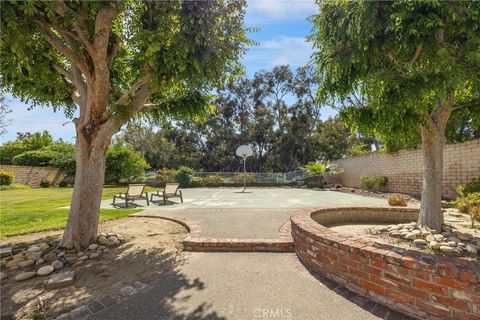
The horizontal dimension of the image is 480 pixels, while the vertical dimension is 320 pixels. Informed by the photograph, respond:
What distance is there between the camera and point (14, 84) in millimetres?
4914

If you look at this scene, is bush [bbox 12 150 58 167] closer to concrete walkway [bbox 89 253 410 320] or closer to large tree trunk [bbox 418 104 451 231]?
concrete walkway [bbox 89 253 410 320]

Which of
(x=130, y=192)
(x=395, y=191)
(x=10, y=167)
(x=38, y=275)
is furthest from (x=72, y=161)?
(x=395, y=191)

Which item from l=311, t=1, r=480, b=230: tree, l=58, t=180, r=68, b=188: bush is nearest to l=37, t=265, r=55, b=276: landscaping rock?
l=311, t=1, r=480, b=230: tree

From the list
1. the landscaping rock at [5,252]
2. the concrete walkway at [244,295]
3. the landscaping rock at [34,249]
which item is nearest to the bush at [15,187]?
the landscaping rock at [5,252]

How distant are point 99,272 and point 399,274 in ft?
12.3

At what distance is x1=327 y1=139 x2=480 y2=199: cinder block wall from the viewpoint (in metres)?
8.96

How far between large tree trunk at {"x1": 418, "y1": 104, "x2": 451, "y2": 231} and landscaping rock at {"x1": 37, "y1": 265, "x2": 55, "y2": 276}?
5.76m

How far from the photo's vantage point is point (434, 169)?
415 centimetres

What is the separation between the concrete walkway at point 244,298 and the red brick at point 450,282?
523mm

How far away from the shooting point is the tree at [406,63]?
9.64 feet

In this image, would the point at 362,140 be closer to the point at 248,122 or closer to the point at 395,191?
the point at 248,122

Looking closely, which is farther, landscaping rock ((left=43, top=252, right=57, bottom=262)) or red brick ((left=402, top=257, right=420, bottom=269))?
landscaping rock ((left=43, top=252, right=57, bottom=262))

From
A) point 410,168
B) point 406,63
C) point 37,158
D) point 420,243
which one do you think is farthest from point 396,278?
point 37,158

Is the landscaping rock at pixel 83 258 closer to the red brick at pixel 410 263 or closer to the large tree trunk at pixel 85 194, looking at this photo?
the large tree trunk at pixel 85 194
